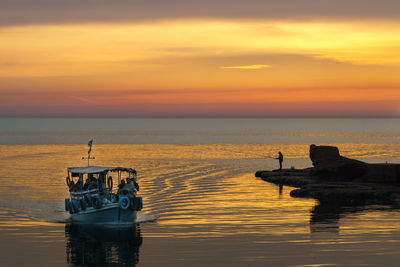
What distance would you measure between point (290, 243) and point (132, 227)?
41.9 feet

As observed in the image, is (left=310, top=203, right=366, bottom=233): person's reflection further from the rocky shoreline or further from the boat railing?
the boat railing

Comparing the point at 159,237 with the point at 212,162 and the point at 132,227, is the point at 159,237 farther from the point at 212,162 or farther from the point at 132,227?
the point at 212,162

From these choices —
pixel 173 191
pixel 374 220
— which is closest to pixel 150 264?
pixel 374 220

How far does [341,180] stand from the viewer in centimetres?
7044

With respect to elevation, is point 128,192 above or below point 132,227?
above

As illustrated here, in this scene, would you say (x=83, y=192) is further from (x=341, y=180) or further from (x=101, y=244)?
(x=341, y=180)

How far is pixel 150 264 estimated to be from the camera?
109 feet

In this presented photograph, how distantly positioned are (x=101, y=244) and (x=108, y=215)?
5613 mm

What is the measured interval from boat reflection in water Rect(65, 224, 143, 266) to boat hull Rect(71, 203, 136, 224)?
0.72 metres

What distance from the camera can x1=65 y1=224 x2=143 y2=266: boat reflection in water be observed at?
3466 centimetres

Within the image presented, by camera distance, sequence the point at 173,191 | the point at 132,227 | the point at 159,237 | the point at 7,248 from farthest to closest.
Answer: the point at 173,191 < the point at 132,227 < the point at 159,237 < the point at 7,248

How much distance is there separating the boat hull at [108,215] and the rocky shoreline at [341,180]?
22142 millimetres

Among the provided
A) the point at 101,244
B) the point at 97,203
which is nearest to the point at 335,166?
the point at 97,203

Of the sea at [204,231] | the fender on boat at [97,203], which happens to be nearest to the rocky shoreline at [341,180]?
the sea at [204,231]
